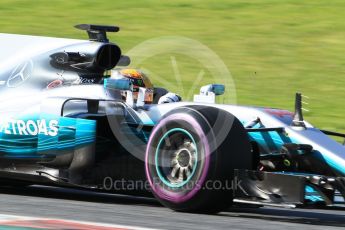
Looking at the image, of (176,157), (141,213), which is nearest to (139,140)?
(176,157)

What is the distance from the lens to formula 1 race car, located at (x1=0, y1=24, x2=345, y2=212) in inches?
283

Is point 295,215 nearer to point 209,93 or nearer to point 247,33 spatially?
point 209,93

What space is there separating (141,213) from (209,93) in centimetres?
177

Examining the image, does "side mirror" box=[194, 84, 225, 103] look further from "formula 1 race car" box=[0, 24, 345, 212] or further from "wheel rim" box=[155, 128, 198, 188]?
"wheel rim" box=[155, 128, 198, 188]

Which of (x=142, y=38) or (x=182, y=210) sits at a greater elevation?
(x=142, y=38)

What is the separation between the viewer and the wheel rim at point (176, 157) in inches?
293

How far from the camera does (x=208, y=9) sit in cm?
1948

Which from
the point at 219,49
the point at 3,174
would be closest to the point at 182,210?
the point at 3,174

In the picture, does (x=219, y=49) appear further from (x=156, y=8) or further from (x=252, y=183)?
(x=252, y=183)

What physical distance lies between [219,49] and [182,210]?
10.4 meters

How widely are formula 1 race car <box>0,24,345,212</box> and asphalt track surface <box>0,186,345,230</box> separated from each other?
18 cm

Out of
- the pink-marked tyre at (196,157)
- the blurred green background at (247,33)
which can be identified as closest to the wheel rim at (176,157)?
the pink-marked tyre at (196,157)

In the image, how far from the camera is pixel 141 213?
7.47 metres

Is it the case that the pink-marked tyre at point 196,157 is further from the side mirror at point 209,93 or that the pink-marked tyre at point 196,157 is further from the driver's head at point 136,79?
the driver's head at point 136,79
